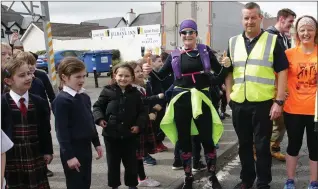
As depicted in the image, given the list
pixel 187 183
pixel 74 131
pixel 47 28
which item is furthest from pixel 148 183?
pixel 47 28

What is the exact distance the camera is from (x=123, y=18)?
60875 mm

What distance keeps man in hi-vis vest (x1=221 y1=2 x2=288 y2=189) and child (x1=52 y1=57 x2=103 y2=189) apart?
1.66 meters

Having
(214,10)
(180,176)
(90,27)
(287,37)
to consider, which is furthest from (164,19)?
(90,27)

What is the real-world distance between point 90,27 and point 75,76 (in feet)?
185

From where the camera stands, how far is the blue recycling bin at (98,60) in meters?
19.1

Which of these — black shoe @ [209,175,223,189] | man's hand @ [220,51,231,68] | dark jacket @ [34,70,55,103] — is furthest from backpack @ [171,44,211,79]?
dark jacket @ [34,70,55,103]

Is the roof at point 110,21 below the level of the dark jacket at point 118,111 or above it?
above

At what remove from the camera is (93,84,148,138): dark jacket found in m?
3.80

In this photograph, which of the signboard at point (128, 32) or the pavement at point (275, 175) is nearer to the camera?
the pavement at point (275, 175)

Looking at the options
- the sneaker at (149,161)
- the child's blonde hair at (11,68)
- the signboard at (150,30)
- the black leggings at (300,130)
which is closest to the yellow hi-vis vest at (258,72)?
the black leggings at (300,130)

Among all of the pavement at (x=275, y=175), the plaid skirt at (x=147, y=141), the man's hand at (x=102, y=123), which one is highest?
the man's hand at (x=102, y=123)

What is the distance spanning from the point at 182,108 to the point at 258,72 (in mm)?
949

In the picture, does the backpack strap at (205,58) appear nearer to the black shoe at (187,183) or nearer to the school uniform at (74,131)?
the black shoe at (187,183)

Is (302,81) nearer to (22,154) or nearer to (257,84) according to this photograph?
(257,84)
